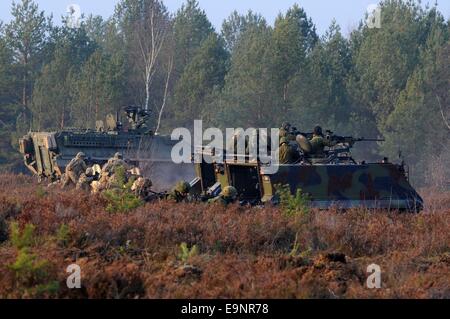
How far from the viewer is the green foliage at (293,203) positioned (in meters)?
15.2

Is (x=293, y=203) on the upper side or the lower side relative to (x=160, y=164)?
lower

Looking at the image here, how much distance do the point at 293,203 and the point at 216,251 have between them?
2760 mm

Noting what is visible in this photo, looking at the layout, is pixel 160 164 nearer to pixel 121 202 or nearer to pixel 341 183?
pixel 341 183

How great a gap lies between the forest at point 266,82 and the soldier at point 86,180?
12484 millimetres

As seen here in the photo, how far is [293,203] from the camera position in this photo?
15.4 m

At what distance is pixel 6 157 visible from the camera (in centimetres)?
4434

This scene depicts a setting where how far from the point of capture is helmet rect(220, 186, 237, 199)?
55.8 feet

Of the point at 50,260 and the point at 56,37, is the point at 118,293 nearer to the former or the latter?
the point at 50,260

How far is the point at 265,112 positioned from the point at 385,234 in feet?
78.7

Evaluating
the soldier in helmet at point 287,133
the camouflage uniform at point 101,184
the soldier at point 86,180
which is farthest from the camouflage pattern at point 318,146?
the soldier at point 86,180

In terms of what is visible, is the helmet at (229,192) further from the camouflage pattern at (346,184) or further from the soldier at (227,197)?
the camouflage pattern at (346,184)

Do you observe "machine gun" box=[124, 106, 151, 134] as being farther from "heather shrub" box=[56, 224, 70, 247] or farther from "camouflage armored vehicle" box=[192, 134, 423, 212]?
"heather shrub" box=[56, 224, 70, 247]

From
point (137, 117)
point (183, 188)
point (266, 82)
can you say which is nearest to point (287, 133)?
point (183, 188)

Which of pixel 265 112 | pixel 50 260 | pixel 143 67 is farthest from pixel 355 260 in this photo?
pixel 143 67
